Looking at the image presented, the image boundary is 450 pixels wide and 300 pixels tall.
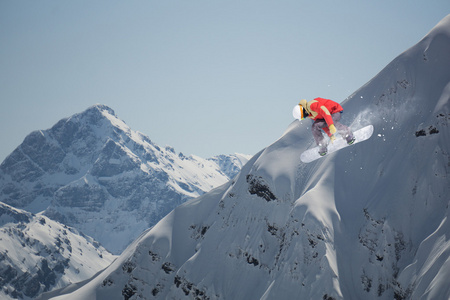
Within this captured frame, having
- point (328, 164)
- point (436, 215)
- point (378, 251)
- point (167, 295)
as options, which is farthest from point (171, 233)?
point (436, 215)

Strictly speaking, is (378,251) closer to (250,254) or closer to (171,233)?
(250,254)

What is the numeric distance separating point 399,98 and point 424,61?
9.96 meters

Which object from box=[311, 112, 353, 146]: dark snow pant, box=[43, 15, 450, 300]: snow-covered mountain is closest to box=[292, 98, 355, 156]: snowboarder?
box=[311, 112, 353, 146]: dark snow pant

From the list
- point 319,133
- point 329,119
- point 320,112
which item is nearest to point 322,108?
point 320,112

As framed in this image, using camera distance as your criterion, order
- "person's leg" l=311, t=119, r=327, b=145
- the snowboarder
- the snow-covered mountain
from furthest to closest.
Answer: the snow-covered mountain → "person's leg" l=311, t=119, r=327, b=145 → the snowboarder

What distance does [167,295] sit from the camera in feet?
336

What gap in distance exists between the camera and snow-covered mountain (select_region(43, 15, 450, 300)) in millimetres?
76625

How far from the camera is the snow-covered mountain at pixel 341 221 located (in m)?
76.6

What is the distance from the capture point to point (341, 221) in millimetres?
86000

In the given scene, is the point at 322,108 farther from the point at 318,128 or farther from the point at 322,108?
the point at 318,128

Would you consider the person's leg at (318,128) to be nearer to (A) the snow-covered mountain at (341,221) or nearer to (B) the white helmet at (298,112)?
(B) the white helmet at (298,112)

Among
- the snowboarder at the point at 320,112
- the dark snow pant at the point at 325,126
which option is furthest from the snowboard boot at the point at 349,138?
the snowboarder at the point at 320,112

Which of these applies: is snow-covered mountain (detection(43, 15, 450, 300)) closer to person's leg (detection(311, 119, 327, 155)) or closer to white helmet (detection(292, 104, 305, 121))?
person's leg (detection(311, 119, 327, 155))

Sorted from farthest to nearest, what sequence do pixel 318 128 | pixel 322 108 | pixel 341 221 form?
1. pixel 341 221
2. pixel 318 128
3. pixel 322 108
